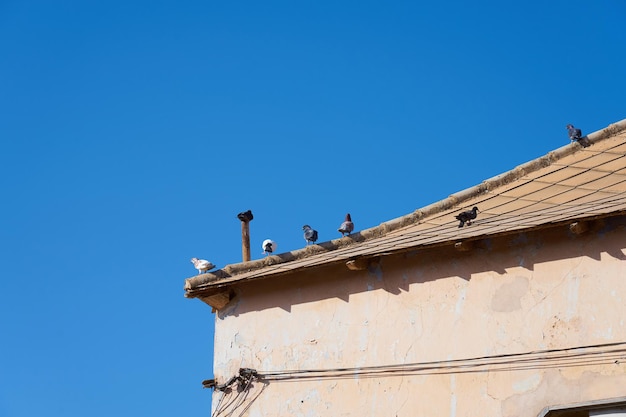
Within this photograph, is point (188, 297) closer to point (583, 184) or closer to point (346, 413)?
point (346, 413)

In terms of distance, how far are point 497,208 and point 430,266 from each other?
1766mm

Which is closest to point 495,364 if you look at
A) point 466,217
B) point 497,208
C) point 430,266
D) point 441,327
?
point 441,327

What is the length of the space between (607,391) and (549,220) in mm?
1959

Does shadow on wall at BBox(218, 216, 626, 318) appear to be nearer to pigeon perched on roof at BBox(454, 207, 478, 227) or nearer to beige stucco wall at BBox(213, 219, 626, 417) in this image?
beige stucco wall at BBox(213, 219, 626, 417)

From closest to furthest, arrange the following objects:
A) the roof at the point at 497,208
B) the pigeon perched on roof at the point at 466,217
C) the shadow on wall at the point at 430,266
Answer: the shadow on wall at the point at 430,266 < the roof at the point at 497,208 < the pigeon perched on roof at the point at 466,217

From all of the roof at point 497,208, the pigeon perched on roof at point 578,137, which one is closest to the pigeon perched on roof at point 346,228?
the roof at point 497,208

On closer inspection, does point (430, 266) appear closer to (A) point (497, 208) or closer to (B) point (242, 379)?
(A) point (497, 208)

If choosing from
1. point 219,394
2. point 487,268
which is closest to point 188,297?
point 219,394

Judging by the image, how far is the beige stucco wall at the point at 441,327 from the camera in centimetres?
1176

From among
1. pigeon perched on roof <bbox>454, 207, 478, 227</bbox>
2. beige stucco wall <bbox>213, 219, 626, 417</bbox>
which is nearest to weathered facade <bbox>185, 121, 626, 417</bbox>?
beige stucco wall <bbox>213, 219, 626, 417</bbox>

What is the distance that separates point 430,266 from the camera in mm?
13219

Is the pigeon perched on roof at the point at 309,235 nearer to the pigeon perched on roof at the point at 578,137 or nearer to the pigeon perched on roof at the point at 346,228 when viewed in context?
the pigeon perched on roof at the point at 346,228

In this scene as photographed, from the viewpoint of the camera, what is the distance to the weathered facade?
11766mm

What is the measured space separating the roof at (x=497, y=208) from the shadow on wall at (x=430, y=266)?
0.53 feet
